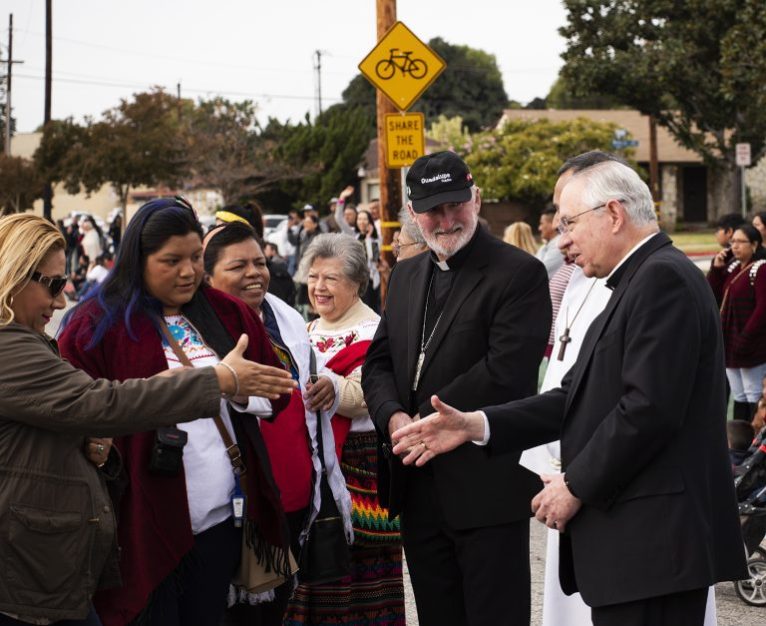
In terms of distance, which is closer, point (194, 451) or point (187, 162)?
point (194, 451)

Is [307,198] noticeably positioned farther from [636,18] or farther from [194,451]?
[194,451]

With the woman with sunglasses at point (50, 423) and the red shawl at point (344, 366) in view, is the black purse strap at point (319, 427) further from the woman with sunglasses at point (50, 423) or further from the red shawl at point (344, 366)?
the woman with sunglasses at point (50, 423)

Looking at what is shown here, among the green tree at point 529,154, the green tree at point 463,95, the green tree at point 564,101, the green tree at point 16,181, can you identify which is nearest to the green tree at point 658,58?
the green tree at point 529,154

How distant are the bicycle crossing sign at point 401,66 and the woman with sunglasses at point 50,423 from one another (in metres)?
7.44

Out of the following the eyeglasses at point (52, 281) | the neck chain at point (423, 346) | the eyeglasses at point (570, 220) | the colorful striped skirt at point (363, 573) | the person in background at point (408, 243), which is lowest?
the colorful striped skirt at point (363, 573)

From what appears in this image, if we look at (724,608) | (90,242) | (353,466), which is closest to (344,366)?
(353,466)

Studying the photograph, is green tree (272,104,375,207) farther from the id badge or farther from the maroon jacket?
the id badge

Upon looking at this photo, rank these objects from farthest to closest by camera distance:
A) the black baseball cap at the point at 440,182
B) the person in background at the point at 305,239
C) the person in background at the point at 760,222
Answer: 1. the person in background at the point at 305,239
2. the person in background at the point at 760,222
3. the black baseball cap at the point at 440,182

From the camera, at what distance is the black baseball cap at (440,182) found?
425 centimetres

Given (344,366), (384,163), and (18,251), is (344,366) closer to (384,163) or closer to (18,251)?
(18,251)

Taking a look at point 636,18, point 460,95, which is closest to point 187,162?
point 636,18

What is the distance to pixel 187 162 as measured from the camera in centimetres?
4891

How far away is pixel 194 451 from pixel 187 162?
152ft

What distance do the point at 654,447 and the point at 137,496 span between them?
5.64ft
